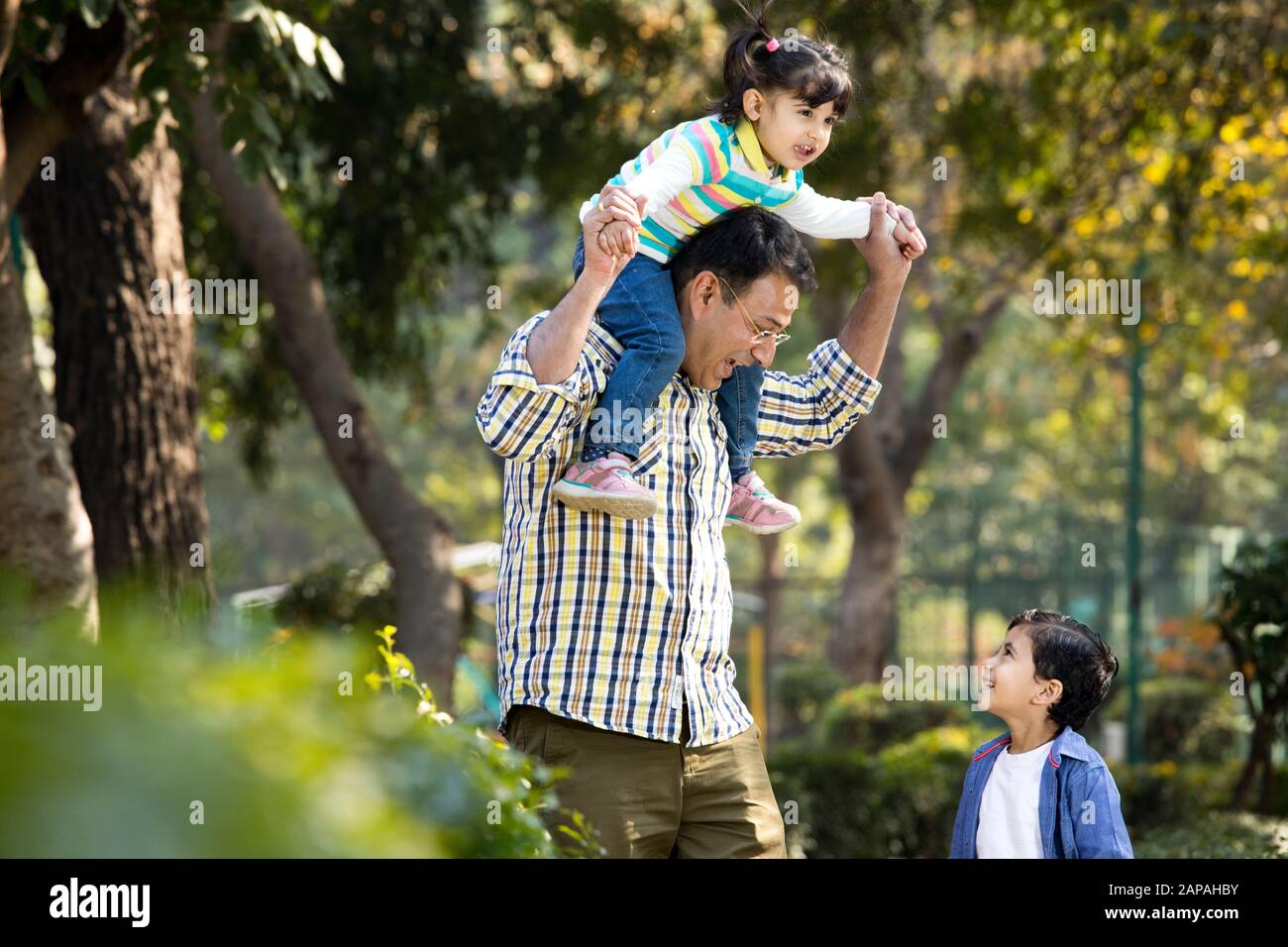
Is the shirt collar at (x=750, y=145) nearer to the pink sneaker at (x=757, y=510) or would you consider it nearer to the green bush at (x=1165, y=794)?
the pink sneaker at (x=757, y=510)

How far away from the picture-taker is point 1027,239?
→ 1055 cm

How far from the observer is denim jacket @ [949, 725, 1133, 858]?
10.5 feet

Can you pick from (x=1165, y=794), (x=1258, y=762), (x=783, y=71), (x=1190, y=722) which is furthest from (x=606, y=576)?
(x=1190, y=722)

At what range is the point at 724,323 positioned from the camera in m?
3.04

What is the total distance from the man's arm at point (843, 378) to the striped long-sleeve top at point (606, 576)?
1.24ft

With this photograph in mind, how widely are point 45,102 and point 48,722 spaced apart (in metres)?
4.58

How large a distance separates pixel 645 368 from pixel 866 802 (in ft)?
20.4

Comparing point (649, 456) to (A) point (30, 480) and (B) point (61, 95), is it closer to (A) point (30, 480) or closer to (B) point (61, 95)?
(A) point (30, 480)

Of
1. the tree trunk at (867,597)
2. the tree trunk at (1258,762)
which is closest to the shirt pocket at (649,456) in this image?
the tree trunk at (1258,762)

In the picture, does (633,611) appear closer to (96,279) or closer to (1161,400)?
(96,279)

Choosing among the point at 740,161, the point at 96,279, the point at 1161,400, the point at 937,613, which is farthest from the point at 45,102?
the point at 1161,400

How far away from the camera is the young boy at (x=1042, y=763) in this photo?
3.25 meters

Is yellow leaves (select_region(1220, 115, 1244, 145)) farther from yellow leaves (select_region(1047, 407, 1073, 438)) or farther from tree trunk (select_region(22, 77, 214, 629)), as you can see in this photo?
yellow leaves (select_region(1047, 407, 1073, 438))
